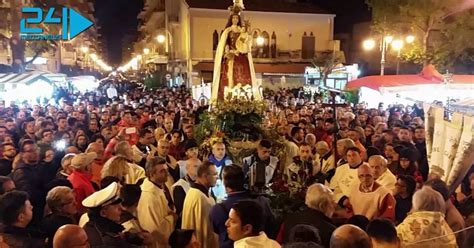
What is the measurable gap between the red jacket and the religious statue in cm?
632

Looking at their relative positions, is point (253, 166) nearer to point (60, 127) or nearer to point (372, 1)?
point (60, 127)

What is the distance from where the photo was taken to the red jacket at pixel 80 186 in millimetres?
5305

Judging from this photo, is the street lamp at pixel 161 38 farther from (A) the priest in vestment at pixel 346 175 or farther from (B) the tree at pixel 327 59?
(A) the priest in vestment at pixel 346 175

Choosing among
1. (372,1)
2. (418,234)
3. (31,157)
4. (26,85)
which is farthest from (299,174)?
(372,1)

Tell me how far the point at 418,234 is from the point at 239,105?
5256mm

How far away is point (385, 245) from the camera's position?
3.43 m

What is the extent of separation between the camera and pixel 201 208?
472cm

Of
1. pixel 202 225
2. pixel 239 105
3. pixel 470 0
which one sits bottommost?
pixel 202 225

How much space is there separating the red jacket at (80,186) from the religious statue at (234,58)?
6.32 m

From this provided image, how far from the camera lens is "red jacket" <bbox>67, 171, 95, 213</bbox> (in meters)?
5.30

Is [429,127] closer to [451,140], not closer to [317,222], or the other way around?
[451,140]

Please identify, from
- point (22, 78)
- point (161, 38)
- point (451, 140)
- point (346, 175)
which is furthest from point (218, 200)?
point (161, 38)

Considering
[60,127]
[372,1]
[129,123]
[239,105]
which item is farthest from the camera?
[372,1]

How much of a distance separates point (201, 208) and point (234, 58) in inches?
305
